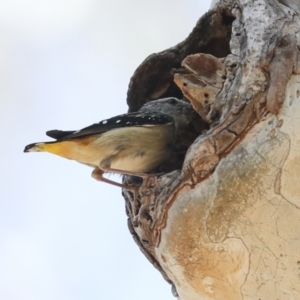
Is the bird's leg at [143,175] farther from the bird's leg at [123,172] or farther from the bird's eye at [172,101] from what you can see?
the bird's eye at [172,101]

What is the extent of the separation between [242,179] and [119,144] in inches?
20.9

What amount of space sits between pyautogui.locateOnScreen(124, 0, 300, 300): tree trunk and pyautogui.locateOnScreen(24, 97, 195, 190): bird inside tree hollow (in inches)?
9.5

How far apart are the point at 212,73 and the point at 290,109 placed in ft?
0.96

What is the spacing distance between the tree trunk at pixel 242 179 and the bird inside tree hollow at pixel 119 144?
0.79 feet

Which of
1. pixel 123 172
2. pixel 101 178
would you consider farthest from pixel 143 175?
pixel 101 178

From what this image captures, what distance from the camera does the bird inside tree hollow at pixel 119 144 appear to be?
5.99 feet

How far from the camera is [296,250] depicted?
4.51ft

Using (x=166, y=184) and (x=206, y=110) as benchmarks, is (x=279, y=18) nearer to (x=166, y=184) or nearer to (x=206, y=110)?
(x=206, y=110)

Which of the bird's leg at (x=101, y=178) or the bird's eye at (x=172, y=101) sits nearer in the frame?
the bird's leg at (x=101, y=178)

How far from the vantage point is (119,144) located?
1.82 metres

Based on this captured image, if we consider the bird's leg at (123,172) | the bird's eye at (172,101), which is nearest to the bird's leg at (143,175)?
the bird's leg at (123,172)

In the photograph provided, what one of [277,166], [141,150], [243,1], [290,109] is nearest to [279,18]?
[243,1]

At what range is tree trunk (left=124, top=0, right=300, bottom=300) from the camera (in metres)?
1.37

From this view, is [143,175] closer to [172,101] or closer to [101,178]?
[101,178]
